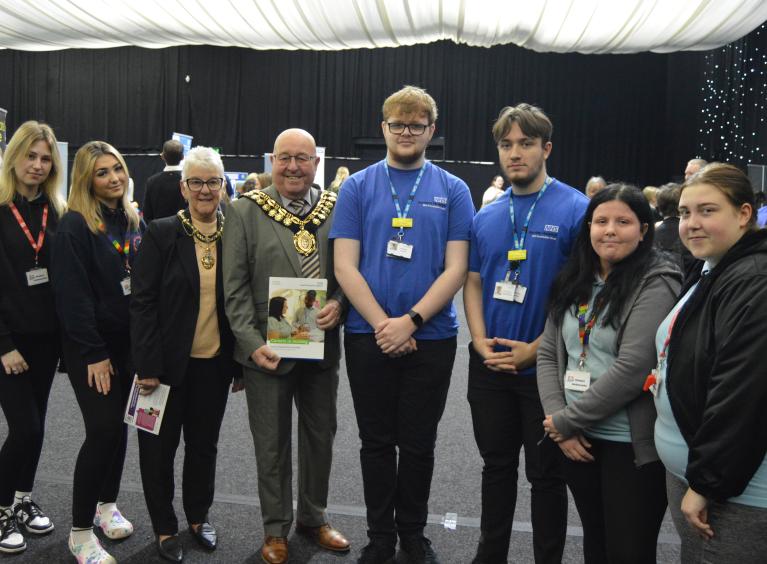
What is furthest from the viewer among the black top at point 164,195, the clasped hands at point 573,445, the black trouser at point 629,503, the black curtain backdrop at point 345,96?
the black curtain backdrop at point 345,96

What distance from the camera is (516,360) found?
2104 mm

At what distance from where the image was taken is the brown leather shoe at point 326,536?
2516mm

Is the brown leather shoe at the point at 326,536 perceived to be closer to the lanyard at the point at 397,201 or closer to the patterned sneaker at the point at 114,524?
the patterned sneaker at the point at 114,524

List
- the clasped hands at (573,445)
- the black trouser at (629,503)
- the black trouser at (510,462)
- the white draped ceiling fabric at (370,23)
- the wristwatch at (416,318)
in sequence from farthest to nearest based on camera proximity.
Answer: the white draped ceiling fabric at (370,23) < the wristwatch at (416,318) < the black trouser at (510,462) < the clasped hands at (573,445) < the black trouser at (629,503)

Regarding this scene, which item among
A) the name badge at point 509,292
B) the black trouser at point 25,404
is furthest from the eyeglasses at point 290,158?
the black trouser at point 25,404

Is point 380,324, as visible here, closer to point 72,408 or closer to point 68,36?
point 68,36

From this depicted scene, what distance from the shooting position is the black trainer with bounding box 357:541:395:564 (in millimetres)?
2338

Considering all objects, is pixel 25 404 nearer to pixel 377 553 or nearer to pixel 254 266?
pixel 254 266

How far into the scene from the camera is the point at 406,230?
7.48 ft

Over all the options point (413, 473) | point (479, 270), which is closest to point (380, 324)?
point (479, 270)

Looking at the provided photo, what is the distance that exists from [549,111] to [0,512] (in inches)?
520

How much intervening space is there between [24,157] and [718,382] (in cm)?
227

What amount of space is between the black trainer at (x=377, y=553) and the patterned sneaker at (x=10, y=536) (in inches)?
46.8

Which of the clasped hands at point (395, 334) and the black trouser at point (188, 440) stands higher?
the clasped hands at point (395, 334)
